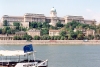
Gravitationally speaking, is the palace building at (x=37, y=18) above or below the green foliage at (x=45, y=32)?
above

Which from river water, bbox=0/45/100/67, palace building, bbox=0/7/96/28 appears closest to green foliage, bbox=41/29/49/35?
palace building, bbox=0/7/96/28

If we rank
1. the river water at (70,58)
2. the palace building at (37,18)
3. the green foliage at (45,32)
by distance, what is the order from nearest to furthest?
the river water at (70,58) < the green foliage at (45,32) < the palace building at (37,18)

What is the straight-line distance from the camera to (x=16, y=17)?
129250 mm

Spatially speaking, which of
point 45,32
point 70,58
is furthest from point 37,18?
point 70,58

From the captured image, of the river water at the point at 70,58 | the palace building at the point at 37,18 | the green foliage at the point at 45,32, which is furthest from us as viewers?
the palace building at the point at 37,18

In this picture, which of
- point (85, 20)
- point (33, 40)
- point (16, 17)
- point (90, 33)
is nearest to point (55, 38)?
point (33, 40)

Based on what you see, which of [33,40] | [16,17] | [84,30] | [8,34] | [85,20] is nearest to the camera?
[33,40]

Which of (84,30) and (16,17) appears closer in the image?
(84,30)

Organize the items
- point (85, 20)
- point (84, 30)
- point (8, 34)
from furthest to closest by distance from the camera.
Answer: point (85, 20) → point (84, 30) → point (8, 34)

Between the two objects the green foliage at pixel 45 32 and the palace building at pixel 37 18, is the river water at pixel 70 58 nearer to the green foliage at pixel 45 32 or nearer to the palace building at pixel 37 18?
the green foliage at pixel 45 32

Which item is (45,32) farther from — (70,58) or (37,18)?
(70,58)

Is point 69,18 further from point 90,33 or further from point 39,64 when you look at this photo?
point 39,64

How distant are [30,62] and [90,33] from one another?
78.3 m

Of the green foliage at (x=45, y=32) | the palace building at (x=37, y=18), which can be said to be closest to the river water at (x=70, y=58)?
the green foliage at (x=45, y=32)
